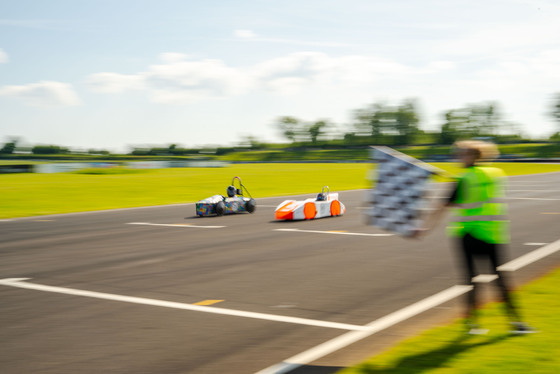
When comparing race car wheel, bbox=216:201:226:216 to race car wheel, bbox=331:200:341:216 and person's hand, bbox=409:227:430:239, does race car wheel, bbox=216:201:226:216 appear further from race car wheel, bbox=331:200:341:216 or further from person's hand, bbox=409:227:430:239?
person's hand, bbox=409:227:430:239

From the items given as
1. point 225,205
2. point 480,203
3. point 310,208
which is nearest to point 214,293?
point 480,203

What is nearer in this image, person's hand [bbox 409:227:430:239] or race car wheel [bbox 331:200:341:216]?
person's hand [bbox 409:227:430:239]

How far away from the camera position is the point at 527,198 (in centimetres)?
2248

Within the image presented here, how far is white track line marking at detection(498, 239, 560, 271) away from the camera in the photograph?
8655 millimetres

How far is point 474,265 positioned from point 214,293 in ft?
10.9

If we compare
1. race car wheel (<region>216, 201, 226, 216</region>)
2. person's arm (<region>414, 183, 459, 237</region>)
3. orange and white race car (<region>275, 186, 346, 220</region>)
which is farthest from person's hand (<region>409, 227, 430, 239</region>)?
race car wheel (<region>216, 201, 226, 216</region>)

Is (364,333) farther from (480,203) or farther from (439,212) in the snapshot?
(480,203)

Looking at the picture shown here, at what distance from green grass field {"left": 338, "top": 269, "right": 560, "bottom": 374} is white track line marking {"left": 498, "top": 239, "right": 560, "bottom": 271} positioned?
2.68m

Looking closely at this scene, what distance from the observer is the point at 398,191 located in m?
5.39

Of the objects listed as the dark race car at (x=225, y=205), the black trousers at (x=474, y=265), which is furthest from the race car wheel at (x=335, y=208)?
the black trousers at (x=474, y=265)

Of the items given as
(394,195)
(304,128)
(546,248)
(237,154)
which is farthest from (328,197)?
(304,128)

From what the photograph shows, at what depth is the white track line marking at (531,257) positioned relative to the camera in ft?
28.4

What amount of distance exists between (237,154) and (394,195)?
15401cm

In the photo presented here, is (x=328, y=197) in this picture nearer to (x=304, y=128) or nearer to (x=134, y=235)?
(x=134, y=235)
